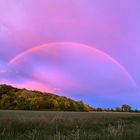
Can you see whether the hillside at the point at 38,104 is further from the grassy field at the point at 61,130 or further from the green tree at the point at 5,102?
the grassy field at the point at 61,130

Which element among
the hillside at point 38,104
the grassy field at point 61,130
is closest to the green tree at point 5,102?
the hillside at point 38,104

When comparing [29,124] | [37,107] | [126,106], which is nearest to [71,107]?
[37,107]

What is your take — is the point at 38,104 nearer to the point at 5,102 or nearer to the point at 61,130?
the point at 5,102

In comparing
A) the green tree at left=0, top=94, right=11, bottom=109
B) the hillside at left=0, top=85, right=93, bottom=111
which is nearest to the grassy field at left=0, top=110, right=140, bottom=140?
the hillside at left=0, top=85, right=93, bottom=111

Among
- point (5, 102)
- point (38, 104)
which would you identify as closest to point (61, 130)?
point (38, 104)

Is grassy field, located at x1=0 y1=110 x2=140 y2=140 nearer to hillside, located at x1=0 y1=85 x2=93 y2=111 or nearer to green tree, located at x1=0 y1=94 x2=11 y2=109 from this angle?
hillside, located at x1=0 y1=85 x2=93 y2=111

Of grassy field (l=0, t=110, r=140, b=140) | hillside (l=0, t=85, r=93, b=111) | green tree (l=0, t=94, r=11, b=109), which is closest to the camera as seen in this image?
grassy field (l=0, t=110, r=140, b=140)

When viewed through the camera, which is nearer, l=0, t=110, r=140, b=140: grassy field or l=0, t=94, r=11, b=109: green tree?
l=0, t=110, r=140, b=140: grassy field

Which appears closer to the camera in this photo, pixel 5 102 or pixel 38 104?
pixel 38 104

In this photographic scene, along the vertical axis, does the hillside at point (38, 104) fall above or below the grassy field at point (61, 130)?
above

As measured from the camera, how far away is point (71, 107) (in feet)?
448

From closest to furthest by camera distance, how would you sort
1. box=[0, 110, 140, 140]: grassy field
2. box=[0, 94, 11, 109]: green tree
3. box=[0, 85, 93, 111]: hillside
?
box=[0, 110, 140, 140]: grassy field → box=[0, 85, 93, 111]: hillside → box=[0, 94, 11, 109]: green tree

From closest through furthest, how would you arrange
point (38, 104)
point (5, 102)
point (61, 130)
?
1. point (61, 130)
2. point (38, 104)
3. point (5, 102)

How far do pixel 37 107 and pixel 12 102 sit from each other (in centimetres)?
1630
